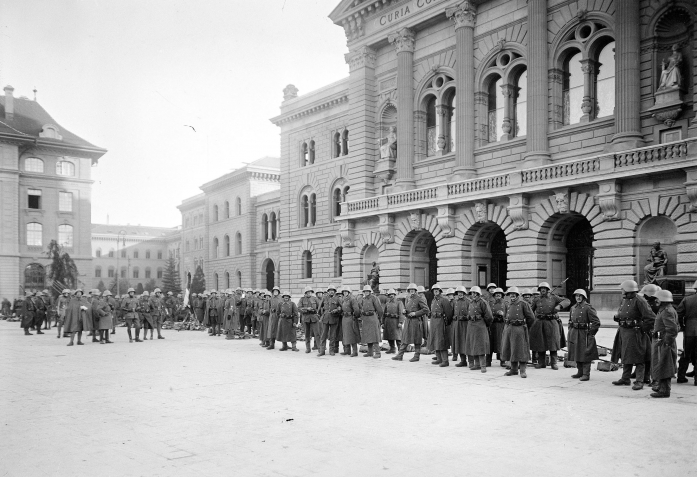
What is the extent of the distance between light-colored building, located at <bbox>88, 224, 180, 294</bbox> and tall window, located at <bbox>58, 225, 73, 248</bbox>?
41497mm

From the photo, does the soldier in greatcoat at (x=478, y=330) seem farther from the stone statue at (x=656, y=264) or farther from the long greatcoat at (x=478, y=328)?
the stone statue at (x=656, y=264)

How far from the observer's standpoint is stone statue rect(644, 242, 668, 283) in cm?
2173

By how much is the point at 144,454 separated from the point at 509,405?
5685mm

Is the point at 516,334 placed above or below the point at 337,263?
below

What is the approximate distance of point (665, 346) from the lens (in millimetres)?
10680

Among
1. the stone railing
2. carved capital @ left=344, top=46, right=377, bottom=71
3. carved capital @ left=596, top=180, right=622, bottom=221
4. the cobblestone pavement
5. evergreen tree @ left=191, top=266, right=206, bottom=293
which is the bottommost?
evergreen tree @ left=191, top=266, right=206, bottom=293

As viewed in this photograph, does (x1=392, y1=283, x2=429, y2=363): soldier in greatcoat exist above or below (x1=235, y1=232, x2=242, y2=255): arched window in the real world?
below

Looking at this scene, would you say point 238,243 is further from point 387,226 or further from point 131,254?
point 131,254

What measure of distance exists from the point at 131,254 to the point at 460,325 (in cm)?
9984

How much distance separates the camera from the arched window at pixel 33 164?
57.3 meters

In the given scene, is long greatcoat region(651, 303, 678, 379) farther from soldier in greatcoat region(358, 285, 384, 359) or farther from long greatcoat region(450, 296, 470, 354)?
soldier in greatcoat region(358, 285, 384, 359)

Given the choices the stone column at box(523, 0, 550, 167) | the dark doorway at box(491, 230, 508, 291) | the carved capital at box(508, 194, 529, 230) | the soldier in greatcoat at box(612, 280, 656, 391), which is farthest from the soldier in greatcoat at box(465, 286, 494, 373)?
the dark doorway at box(491, 230, 508, 291)

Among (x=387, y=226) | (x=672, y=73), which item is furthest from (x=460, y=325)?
(x=387, y=226)

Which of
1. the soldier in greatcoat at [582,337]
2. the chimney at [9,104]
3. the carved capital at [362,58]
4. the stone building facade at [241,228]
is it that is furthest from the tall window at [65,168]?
the soldier in greatcoat at [582,337]
